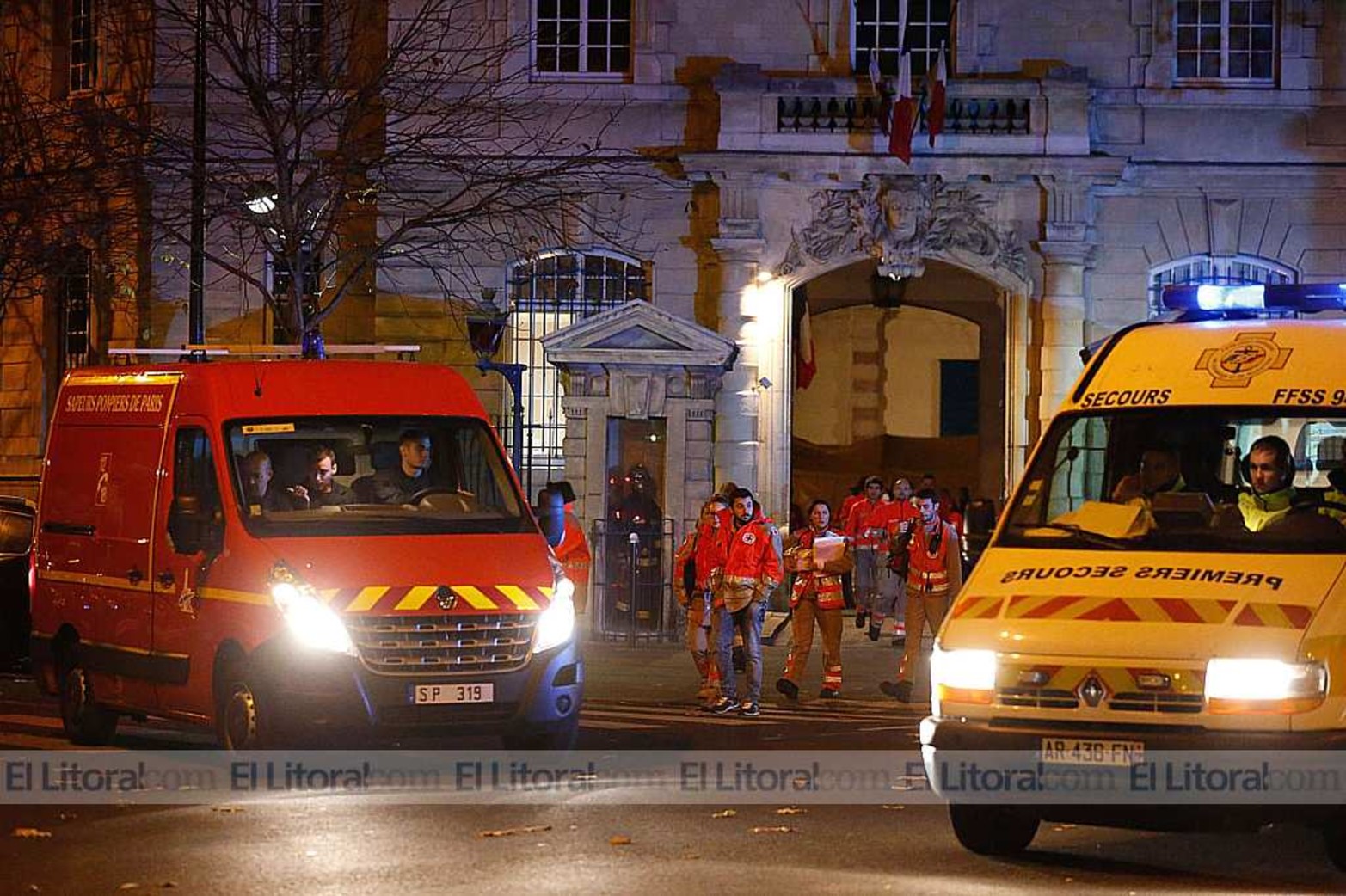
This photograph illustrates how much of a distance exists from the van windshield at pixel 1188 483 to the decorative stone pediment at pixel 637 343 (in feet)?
45.7

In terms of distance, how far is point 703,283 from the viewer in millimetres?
30531

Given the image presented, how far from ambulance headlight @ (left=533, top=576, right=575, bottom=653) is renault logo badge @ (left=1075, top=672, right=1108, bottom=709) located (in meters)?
4.18

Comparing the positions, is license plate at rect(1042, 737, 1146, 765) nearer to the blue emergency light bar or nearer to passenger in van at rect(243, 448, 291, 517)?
the blue emergency light bar

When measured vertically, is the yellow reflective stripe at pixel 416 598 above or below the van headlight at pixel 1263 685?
above

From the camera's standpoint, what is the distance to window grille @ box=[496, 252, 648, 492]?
101 ft

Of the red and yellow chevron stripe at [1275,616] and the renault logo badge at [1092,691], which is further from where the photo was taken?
the renault logo badge at [1092,691]

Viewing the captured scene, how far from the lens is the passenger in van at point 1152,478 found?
11.5 meters

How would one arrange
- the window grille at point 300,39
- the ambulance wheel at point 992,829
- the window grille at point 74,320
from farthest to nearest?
1. the window grille at point 74,320
2. the window grille at point 300,39
3. the ambulance wheel at point 992,829

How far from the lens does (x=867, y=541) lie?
26.9m

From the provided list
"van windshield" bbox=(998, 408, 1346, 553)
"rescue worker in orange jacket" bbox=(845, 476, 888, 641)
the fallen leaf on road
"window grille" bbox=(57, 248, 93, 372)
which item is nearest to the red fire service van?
the fallen leaf on road

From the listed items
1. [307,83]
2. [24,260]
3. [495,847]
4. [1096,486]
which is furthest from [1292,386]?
[24,260]

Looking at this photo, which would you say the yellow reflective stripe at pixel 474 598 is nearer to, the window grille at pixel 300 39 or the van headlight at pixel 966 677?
the van headlight at pixel 966 677

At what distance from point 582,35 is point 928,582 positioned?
12960mm

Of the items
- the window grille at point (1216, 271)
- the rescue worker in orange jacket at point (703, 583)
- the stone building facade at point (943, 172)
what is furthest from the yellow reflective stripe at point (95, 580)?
the window grille at point (1216, 271)
